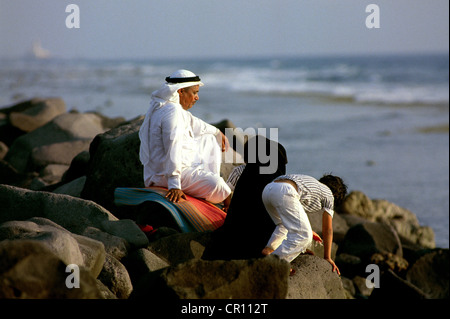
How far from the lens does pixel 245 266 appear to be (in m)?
4.42

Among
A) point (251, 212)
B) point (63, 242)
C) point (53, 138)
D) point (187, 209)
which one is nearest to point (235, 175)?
point (187, 209)

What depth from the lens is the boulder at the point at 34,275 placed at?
3967 millimetres

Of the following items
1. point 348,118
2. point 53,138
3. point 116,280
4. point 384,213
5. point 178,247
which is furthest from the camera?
point 348,118

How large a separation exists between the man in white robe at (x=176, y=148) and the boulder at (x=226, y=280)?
6.09 ft

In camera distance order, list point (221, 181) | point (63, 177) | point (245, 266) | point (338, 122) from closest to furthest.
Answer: point (245, 266) < point (221, 181) < point (63, 177) < point (338, 122)

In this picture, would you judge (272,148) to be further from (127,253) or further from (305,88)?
(305,88)

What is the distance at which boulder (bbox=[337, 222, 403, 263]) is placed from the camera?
8.23m

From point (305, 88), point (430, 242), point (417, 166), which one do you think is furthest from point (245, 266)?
point (305, 88)

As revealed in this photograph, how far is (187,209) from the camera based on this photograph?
621cm

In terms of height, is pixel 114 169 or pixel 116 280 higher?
pixel 114 169

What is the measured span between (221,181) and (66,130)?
A: 4.85 meters

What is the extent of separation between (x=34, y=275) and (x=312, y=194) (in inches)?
81.9
